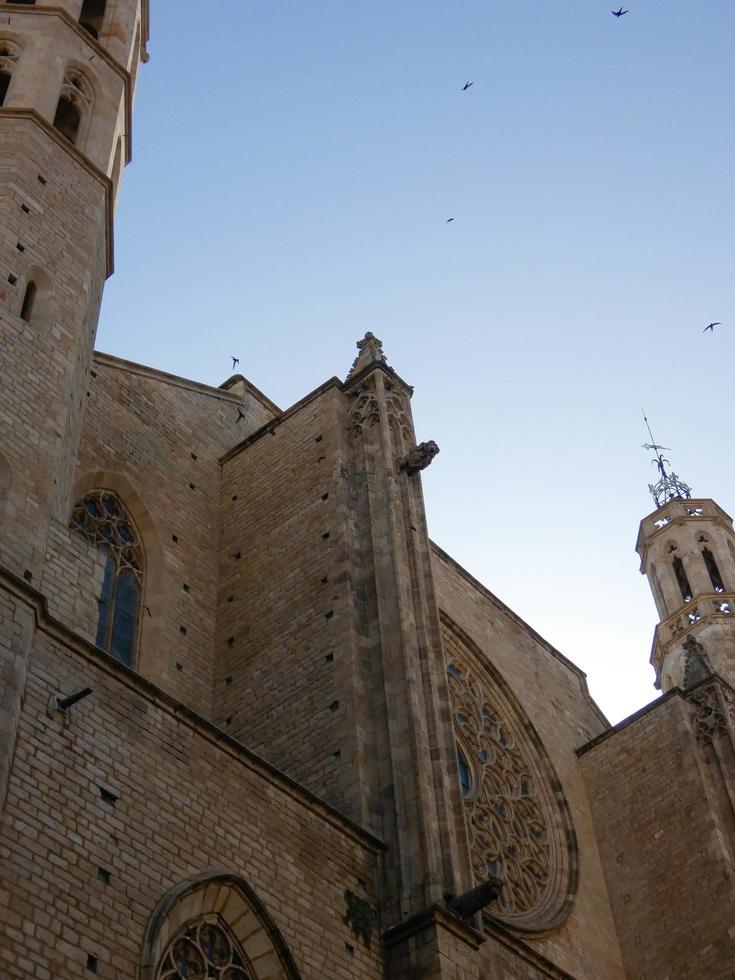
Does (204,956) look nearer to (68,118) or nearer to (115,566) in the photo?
(115,566)

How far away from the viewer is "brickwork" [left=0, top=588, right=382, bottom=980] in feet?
24.9

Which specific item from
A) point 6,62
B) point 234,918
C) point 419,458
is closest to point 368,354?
point 419,458

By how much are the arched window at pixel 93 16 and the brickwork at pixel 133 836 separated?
10.2m

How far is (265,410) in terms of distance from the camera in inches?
739

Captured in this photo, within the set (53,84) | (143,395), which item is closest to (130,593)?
(143,395)

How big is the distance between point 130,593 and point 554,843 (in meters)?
5.89

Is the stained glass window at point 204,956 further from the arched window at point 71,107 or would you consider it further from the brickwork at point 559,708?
the arched window at point 71,107

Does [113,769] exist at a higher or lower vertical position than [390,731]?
lower

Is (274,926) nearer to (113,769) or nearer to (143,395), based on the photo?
(113,769)

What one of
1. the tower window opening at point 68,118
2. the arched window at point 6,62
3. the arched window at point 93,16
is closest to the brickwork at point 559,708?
the tower window opening at point 68,118

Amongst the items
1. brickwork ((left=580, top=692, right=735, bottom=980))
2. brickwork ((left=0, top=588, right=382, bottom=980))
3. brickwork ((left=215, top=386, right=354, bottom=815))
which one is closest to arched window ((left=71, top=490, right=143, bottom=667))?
brickwork ((left=215, top=386, right=354, bottom=815))

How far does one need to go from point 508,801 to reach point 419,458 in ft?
14.7

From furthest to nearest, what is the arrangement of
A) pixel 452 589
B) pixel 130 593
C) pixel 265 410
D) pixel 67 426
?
1. pixel 265 410
2. pixel 452 589
3. pixel 130 593
4. pixel 67 426

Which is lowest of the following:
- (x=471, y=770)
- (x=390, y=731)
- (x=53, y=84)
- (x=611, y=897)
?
(x=390, y=731)
